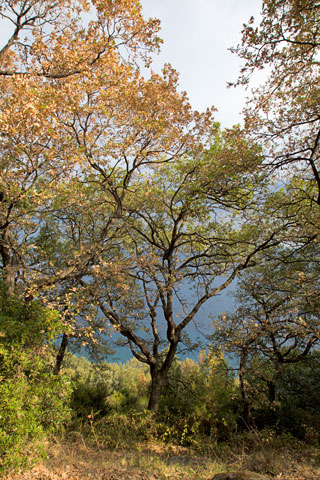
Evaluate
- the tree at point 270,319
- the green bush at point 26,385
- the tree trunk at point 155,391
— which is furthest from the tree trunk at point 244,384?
the green bush at point 26,385

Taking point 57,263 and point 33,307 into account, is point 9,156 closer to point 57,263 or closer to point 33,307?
point 33,307

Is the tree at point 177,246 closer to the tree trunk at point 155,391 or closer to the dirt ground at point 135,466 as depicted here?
the tree trunk at point 155,391

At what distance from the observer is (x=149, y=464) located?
6.57 metres

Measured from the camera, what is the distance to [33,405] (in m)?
5.71

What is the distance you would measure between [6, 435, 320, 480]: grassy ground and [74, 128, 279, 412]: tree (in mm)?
2992

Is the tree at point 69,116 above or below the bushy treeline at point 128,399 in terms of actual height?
above

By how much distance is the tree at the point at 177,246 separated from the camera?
838 centimetres

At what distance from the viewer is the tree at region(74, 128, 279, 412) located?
838 centimetres

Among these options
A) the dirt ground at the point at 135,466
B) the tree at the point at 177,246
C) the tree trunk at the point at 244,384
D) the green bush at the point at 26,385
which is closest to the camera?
the green bush at the point at 26,385

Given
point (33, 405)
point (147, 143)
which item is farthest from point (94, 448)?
point (147, 143)

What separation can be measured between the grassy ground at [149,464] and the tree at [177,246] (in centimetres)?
299

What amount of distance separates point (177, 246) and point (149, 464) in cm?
632

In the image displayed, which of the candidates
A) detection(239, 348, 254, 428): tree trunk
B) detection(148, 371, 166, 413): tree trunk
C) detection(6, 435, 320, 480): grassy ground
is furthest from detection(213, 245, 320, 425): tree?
detection(148, 371, 166, 413): tree trunk

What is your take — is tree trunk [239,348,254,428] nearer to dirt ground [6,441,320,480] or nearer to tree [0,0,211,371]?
dirt ground [6,441,320,480]
